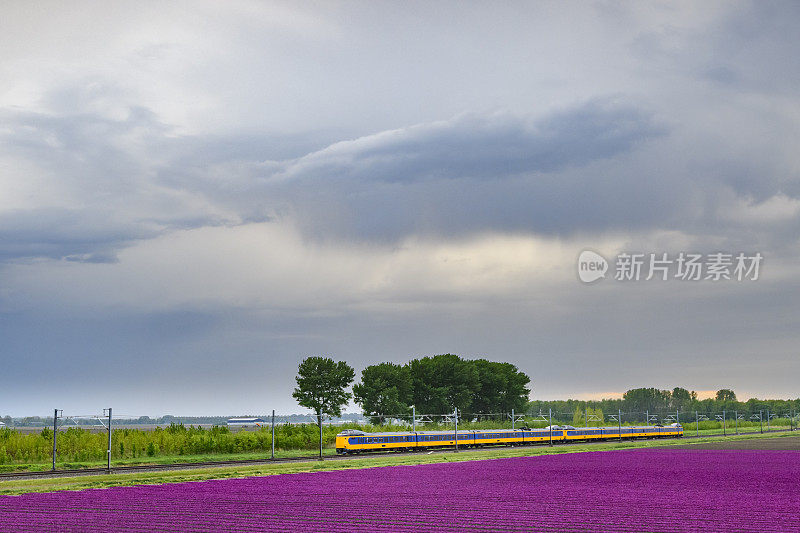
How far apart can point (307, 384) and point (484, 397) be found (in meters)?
A: 41.6

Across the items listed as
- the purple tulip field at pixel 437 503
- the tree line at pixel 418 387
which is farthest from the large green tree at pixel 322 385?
the purple tulip field at pixel 437 503

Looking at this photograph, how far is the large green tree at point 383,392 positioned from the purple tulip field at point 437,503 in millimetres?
73542

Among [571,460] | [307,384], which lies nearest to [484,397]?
[307,384]

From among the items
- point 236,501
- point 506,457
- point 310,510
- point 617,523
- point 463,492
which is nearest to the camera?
point 617,523

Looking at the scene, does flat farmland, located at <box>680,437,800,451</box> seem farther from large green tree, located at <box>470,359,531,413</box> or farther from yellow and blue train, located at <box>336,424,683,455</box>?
large green tree, located at <box>470,359,531,413</box>

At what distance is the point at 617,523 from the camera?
27.7 m

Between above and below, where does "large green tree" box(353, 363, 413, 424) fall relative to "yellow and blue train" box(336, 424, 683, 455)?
above

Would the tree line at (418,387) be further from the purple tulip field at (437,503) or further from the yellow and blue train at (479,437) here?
the purple tulip field at (437,503)

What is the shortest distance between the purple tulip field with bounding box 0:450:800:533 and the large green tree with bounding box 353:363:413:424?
73.5 m

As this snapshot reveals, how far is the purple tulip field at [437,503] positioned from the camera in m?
27.4

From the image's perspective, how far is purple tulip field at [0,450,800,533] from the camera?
2742 cm

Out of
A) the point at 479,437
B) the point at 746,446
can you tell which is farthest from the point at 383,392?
the point at 746,446

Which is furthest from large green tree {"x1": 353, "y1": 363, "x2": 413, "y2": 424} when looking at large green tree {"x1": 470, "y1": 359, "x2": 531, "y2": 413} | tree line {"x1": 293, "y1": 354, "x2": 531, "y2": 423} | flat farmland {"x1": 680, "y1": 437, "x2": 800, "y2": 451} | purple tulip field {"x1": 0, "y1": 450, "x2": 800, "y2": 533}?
purple tulip field {"x1": 0, "y1": 450, "x2": 800, "y2": 533}

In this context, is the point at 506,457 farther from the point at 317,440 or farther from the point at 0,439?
the point at 0,439
